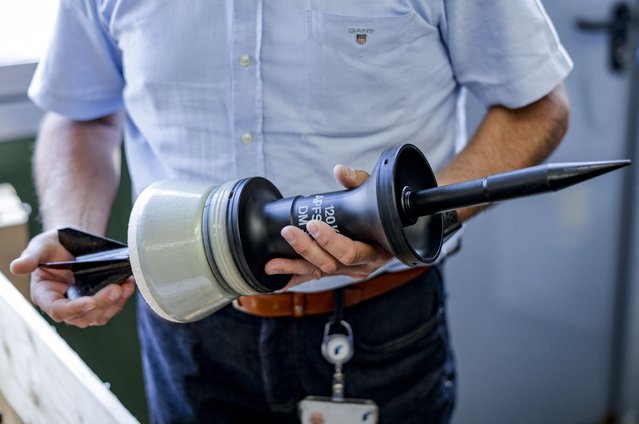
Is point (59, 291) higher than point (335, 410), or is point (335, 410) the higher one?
point (59, 291)

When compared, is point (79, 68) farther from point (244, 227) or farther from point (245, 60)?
point (244, 227)

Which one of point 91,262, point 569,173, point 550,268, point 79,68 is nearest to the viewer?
point 569,173

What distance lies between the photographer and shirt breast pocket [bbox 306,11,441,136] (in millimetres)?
958

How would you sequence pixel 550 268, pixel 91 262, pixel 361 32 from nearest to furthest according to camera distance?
pixel 91 262 < pixel 361 32 < pixel 550 268

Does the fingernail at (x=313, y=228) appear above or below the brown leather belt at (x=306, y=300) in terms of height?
above

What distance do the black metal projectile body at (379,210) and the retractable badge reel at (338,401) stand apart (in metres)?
0.26

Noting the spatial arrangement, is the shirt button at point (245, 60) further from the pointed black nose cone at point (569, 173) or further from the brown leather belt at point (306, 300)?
the pointed black nose cone at point (569, 173)

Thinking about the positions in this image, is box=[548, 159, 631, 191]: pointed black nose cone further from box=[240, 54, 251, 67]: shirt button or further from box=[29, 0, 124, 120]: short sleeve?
box=[29, 0, 124, 120]: short sleeve

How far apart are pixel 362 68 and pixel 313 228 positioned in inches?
12.5

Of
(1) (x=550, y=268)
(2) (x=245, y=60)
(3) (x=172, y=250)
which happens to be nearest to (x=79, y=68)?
(2) (x=245, y=60)

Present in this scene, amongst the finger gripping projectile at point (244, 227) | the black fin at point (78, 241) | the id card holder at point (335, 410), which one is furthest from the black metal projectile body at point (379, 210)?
the id card holder at point (335, 410)

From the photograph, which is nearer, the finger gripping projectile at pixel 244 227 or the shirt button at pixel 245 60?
the finger gripping projectile at pixel 244 227

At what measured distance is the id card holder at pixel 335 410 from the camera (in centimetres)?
104

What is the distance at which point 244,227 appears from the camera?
73 cm
